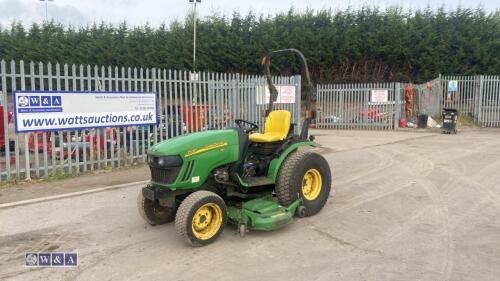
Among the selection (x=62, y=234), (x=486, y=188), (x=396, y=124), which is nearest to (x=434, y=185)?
(x=486, y=188)

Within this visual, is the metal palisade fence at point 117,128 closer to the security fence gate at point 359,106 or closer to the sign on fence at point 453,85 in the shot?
the security fence gate at point 359,106

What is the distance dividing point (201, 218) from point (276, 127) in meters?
1.72

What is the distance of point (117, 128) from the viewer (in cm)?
902

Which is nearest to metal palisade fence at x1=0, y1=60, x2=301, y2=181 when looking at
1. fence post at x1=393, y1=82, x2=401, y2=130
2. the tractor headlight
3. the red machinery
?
the red machinery

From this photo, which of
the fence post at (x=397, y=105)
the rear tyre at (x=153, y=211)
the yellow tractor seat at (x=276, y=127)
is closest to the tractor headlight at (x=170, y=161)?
the rear tyre at (x=153, y=211)

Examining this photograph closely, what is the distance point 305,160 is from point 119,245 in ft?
7.96

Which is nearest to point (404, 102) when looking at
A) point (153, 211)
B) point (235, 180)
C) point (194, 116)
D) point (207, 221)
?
point (194, 116)

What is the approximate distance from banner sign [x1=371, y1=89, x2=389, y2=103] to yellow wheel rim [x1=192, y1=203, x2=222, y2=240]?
1588 centimetres

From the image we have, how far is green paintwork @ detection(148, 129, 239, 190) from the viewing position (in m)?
4.55

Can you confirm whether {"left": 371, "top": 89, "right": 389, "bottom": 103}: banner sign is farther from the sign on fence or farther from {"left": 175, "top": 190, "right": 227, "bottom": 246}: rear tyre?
{"left": 175, "top": 190, "right": 227, "bottom": 246}: rear tyre

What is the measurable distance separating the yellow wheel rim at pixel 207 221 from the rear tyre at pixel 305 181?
3.05 ft

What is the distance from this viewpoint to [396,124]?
18453mm

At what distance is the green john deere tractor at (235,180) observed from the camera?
453 centimetres

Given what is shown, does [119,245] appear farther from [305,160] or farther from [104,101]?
[104,101]
